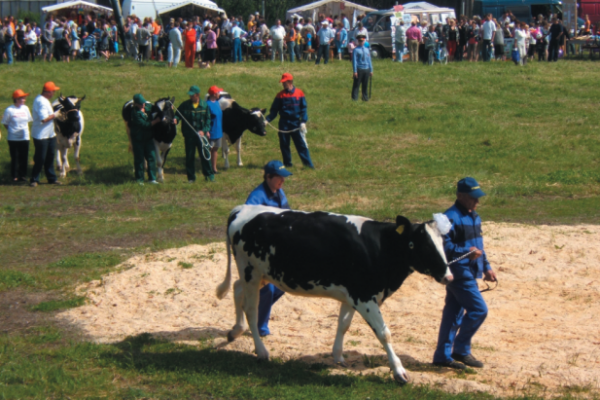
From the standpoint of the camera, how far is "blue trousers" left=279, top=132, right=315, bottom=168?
17.6m

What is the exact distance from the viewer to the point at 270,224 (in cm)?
752

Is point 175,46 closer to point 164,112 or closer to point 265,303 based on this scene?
point 164,112

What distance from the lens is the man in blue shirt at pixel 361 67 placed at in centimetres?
2331

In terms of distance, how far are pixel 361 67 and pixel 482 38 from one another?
1072cm

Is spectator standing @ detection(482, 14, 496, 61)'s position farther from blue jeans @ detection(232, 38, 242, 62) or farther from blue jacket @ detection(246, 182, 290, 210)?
blue jacket @ detection(246, 182, 290, 210)

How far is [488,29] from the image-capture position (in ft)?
103

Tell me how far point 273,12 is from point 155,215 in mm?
37889

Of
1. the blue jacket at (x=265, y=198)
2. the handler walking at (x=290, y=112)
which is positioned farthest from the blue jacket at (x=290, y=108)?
the blue jacket at (x=265, y=198)

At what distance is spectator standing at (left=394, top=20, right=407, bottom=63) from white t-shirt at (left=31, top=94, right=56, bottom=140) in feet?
60.6

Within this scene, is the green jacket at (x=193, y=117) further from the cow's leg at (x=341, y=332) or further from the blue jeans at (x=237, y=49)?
the blue jeans at (x=237, y=49)

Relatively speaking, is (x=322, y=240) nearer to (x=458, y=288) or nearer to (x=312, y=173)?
(x=458, y=288)

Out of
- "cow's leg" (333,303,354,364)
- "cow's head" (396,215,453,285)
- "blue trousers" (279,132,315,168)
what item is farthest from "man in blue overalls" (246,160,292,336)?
"blue trousers" (279,132,315,168)

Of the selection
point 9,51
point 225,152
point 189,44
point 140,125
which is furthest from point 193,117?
point 9,51

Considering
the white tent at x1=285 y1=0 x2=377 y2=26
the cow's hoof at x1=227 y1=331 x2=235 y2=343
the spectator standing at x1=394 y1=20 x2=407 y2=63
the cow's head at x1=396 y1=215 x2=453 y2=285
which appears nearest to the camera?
the cow's head at x1=396 y1=215 x2=453 y2=285
